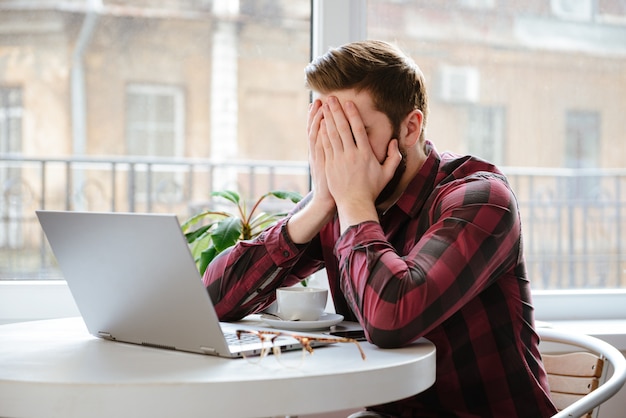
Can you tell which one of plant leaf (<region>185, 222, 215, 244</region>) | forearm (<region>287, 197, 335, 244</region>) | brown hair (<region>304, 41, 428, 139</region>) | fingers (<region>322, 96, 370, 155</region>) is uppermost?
brown hair (<region>304, 41, 428, 139</region>)

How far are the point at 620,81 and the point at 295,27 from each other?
1.14 meters

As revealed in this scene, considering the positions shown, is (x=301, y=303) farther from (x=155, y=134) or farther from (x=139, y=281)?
(x=155, y=134)

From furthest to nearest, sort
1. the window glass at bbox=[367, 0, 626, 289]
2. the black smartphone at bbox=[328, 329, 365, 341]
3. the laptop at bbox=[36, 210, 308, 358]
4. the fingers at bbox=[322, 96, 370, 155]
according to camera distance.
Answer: the window glass at bbox=[367, 0, 626, 289] → the fingers at bbox=[322, 96, 370, 155] → the black smartphone at bbox=[328, 329, 365, 341] → the laptop at bbox=[36, 210, 308, 358]

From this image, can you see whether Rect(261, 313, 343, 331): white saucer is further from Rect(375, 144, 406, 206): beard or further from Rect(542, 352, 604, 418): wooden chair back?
Rect(542, 352, 604, 418): wooden chair back

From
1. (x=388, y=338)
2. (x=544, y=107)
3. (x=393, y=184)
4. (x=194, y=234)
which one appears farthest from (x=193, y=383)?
(x=544, y=107)

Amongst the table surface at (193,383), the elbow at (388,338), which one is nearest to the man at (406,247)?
the elbow at (388,338)

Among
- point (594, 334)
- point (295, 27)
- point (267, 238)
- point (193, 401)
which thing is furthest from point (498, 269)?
point (295, 27)

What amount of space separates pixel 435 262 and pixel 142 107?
1.65 metres

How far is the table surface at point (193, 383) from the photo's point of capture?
103 cm

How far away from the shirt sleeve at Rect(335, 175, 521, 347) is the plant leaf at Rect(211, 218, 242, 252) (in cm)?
70

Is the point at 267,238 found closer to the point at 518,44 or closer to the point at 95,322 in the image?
the point at 95,322

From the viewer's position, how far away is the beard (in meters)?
1.67

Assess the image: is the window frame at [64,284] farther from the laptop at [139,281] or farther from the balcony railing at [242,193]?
the laptop at [139,281]

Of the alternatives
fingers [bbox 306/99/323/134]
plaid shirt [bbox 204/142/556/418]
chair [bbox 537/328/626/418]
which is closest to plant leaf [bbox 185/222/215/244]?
plaid shirt [bbox 204/142/556/418]
